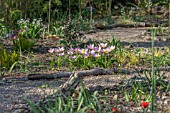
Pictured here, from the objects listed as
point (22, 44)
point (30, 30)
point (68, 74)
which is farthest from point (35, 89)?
point (30, 30)

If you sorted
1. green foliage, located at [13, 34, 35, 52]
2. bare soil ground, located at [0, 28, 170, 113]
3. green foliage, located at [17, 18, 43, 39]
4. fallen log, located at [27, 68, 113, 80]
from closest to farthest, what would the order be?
bare soil ground, located at [0, 28, 170, 113]
fallen log, located at [27, 68, 113, 80]
green foliage, located at [13, 34, 35, 52]
green foliage, located at [17, 18, 43, 39]

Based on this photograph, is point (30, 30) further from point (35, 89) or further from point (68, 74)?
point (35, 89)

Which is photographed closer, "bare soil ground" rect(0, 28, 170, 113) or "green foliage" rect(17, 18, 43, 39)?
"bare soil ground" rect(0, 28, 170, 113)

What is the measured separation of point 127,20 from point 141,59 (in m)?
5.95

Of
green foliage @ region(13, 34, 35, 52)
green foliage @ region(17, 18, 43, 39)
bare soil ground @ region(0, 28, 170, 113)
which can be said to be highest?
green foliage @ region(17, 18, 43, 39)

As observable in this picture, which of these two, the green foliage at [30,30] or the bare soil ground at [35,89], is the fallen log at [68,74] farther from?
the green foliage at [30,30]

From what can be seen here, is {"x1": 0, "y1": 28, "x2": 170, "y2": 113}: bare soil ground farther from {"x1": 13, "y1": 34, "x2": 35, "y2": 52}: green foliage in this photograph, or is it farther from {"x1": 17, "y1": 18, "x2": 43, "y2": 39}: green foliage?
{"x1": 17, "y1": 18, "x2": 43, "y2": 39}: green foliage

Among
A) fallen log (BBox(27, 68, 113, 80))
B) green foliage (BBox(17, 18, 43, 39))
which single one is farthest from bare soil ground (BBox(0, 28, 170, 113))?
green foliage (BBox(17, 18, 43, 39))

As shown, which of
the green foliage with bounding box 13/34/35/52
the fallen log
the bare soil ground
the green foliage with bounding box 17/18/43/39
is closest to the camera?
the bare soil ground

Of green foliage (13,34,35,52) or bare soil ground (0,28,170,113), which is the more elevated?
green foliage (13,34,35,52)

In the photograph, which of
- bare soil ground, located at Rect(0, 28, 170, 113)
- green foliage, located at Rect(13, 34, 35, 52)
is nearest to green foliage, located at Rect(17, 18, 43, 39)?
green foliage, located at Rect(13, 34, 35, 52)

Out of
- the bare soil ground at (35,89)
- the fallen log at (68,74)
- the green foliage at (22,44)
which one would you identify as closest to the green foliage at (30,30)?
the green foliage at (22,44)

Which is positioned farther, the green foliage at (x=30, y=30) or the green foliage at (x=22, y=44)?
the green foliage at (x=30, y=30)

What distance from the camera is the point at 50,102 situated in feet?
11.1
